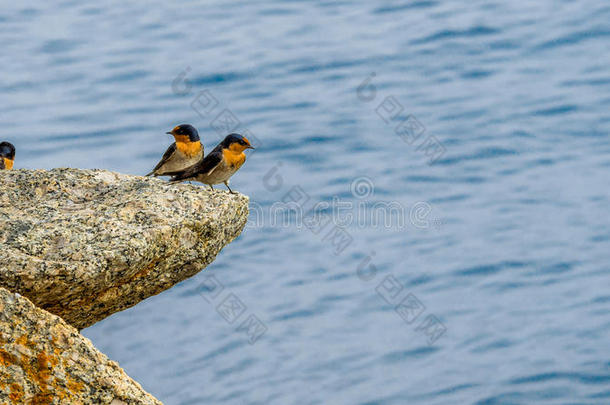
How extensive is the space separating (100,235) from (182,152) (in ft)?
9.24

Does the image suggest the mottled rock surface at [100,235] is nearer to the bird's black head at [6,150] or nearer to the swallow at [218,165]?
the swallow at [218,165]

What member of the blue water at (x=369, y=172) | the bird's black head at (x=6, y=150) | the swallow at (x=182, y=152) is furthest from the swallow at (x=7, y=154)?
the blue water at (x=369, y=172)

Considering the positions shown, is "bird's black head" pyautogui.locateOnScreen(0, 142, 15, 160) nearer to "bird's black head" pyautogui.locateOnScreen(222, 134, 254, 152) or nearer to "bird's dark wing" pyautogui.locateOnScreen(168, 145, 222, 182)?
"bird's dark wing" pyautogui.locateOnScreen(168, 145, 222, 182)

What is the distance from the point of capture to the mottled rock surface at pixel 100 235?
305 inches

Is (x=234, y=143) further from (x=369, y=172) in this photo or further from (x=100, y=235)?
(x=369, y=172)

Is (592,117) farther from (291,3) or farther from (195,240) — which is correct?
(195,240)

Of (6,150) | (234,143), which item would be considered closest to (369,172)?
(6,150)

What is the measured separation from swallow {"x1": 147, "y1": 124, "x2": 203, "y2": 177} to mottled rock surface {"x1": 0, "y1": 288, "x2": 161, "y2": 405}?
3494 mm

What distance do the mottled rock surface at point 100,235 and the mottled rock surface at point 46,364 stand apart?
0.36 meters

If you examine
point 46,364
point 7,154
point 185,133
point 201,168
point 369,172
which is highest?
point 369,172

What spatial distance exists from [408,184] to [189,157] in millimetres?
27045

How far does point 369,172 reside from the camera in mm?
37156

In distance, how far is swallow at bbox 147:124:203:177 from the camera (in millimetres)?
10727

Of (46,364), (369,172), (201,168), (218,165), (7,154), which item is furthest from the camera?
(369,172)
